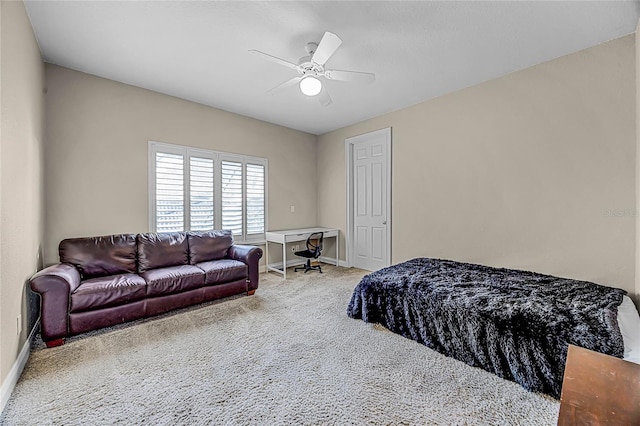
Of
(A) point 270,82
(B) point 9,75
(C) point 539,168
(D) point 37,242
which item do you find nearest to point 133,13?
(B) point 9,75

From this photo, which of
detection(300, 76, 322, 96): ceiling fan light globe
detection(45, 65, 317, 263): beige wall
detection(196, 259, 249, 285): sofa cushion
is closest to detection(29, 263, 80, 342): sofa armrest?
detection(45, 65, 317, 263): beige wall

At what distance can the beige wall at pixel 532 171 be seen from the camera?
105 inches

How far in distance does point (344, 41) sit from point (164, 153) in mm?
2912

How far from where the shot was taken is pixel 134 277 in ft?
9.84

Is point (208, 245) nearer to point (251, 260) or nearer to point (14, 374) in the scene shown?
point (251, 260)

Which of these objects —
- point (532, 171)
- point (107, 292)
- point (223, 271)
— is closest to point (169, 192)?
point (223, 271)

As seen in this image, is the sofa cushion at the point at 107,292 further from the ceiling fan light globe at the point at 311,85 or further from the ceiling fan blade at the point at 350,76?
the ceiling fan blade at the point at 350,76

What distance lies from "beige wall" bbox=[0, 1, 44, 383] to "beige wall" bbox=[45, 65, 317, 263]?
0.49 meters

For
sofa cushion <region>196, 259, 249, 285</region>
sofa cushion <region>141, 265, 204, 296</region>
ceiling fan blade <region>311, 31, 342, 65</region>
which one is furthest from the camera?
sofa cushion <region>196, 259, 249, 285</region>

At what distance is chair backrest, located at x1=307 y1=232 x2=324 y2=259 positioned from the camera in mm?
4930

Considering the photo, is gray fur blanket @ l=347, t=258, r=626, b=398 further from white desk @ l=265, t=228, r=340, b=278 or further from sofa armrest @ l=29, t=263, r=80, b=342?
sofa armrest @ l=29, t=263, r=80, b=342

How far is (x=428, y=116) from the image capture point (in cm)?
412

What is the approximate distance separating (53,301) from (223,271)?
1541mm

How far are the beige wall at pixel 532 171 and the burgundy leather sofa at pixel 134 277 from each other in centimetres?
274
